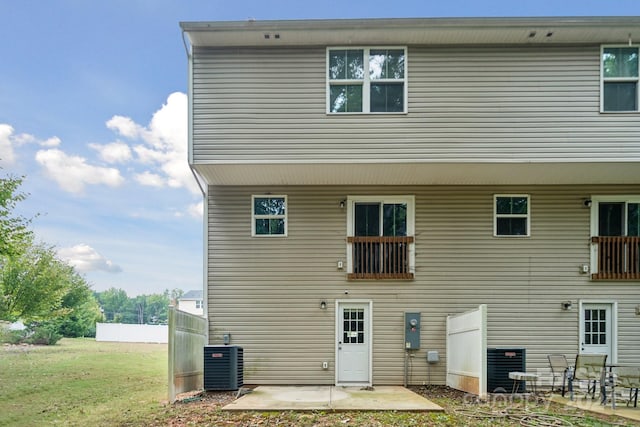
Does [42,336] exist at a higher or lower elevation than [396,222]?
lower

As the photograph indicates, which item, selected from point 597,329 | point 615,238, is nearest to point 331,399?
point 597,329

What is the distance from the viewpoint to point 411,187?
895 centimetres

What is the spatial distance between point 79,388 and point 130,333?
19630 millimetres

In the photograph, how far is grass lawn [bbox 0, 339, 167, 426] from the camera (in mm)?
6844

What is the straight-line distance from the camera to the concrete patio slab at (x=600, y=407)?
5988 millimetres

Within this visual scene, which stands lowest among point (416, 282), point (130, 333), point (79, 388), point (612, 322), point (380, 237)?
point (130, 333)

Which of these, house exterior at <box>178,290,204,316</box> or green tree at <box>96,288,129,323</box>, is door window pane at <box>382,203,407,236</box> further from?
green tree at <box>96,288,129,323</box>

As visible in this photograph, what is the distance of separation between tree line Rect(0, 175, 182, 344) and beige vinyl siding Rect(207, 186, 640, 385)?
734cm

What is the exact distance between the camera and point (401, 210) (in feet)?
29.5

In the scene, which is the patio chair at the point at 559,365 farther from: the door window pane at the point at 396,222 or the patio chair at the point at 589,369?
the door window pane at the point at 396,222

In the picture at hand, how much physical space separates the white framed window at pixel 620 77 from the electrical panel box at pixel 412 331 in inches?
211

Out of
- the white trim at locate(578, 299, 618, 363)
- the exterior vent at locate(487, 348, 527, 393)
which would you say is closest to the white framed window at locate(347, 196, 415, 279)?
the exterior vent at locate(487, 348, 527, 393)

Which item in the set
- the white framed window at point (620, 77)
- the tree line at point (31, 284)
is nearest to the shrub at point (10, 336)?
the tree line at point (31, 284)

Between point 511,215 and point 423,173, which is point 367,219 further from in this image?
point 511,215
